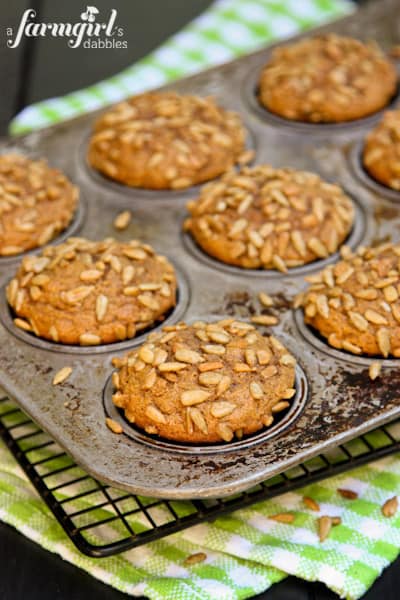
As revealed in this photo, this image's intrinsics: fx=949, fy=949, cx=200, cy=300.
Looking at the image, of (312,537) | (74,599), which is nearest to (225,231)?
(312,537)

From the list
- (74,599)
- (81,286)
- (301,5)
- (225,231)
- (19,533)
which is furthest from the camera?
(301,5)

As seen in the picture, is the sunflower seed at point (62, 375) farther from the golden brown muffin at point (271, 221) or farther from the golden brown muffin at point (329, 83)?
the golden brown muffin at point (329, 83)

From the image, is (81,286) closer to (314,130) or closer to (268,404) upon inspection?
(268,404)

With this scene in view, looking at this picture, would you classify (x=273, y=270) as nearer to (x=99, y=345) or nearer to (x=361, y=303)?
(x=361, y=303)

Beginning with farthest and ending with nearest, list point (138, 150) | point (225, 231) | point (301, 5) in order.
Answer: point (301, 5) → point (138, 150) → point (225, 231)

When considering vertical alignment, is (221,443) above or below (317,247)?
below

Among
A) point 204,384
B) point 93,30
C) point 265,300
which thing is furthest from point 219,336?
point 93,30

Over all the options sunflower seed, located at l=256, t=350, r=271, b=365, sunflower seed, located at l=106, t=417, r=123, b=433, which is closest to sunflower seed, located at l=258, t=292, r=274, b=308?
sunflower seed, located at l=256, t=350, r=271, b=365
